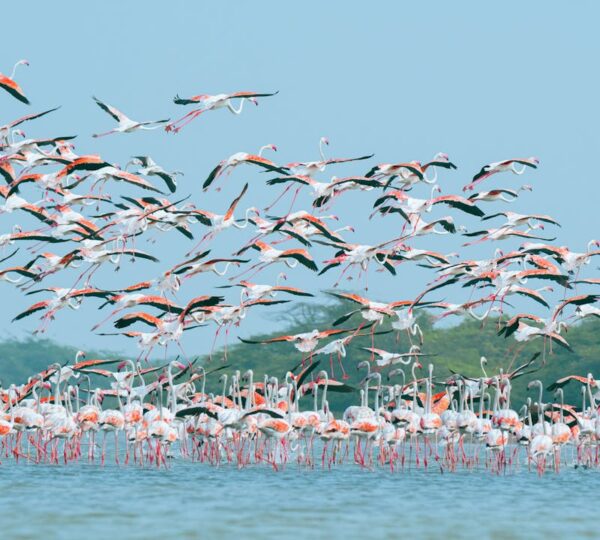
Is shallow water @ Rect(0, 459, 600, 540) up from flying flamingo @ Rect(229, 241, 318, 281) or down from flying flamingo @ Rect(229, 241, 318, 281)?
down

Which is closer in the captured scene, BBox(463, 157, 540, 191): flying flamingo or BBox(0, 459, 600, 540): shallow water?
BBox(0, 459, 600, 540): shallow water

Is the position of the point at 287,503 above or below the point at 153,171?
below

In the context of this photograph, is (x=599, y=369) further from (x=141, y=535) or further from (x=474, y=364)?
(x=141, y=535)

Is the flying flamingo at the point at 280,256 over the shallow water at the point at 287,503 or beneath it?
over

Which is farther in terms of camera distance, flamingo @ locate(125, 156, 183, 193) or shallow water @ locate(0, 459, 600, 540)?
flamingo @ locate(125, 156, 183, 193)

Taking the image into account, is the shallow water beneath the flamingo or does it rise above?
beneath

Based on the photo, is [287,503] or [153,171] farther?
[153,171]

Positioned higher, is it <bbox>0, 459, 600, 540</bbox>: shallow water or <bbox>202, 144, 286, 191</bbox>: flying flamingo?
<bbox>202, 144, 286, 191</bbox>: flying flamingo

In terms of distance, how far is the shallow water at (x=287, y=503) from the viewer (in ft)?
57.8

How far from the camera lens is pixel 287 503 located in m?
20.3

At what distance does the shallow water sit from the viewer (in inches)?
694

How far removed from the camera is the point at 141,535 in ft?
55.4

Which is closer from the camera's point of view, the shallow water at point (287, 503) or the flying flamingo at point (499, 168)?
the shallow water at point (287, 503)

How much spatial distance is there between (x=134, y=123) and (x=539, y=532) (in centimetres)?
1347
